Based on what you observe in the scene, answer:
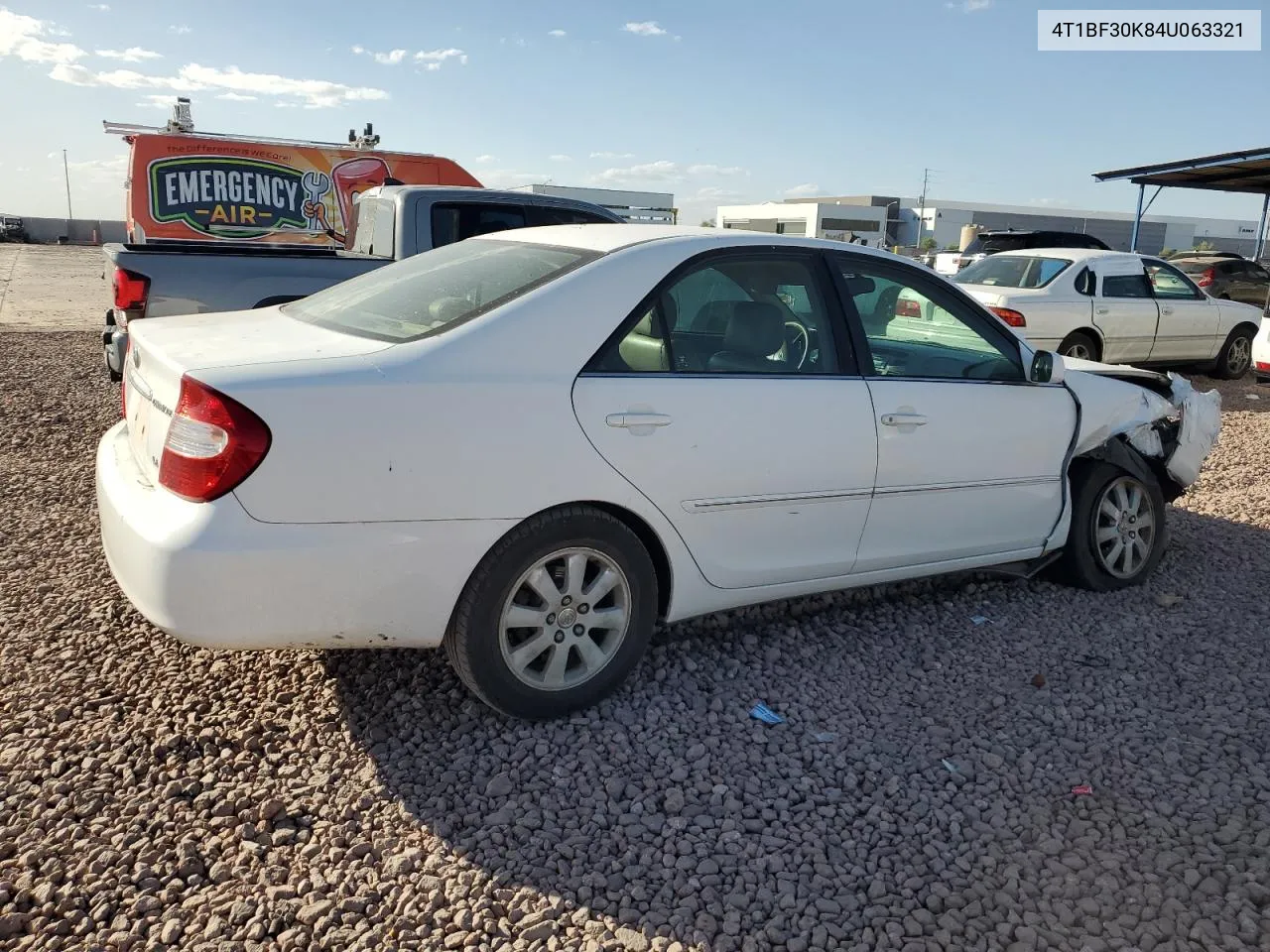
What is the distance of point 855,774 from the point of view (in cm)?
312

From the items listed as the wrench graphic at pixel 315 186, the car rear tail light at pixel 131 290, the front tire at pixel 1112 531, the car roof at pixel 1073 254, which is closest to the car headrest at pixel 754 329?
the front tire at pixel 1112 531

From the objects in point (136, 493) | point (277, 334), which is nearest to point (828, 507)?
point (277, 334)

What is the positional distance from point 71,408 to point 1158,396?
7889mm

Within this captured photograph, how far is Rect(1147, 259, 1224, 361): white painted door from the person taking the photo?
11602 millimetres

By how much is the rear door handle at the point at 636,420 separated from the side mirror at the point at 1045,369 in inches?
76.7

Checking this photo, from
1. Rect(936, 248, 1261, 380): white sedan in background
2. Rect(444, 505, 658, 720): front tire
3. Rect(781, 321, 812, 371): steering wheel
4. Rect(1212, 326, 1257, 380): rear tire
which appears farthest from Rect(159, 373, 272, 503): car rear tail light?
Rect(1212, 326, 1257, 380): rear tire

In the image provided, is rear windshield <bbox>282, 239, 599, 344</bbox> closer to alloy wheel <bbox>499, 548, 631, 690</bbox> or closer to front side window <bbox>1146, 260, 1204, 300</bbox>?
alloy wheel <bbox>499, 548, 631, 690</bbox>

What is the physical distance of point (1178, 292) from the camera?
11.8 m

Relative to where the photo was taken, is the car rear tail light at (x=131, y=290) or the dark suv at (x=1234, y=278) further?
the dark suv at (x=1234, y=278)

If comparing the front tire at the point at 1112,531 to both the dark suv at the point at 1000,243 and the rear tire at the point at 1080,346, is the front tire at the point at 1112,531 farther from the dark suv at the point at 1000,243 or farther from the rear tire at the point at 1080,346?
the dark suv at the point at 1000,243

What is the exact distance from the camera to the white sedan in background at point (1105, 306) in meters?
10.5

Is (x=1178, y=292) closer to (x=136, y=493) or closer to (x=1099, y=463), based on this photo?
(x=1099, y=463)

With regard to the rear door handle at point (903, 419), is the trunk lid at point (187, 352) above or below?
above

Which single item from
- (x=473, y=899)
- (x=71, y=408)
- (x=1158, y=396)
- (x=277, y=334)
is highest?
(x=277, y=334)
